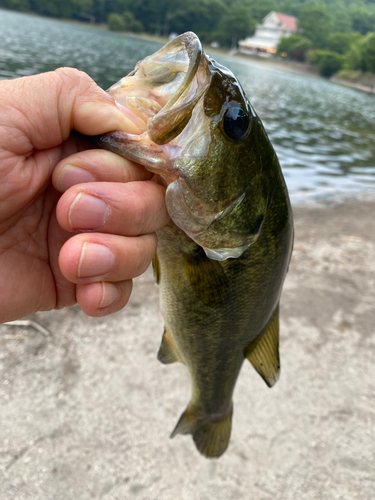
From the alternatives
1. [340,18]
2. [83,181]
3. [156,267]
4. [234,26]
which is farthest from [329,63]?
[83,181]

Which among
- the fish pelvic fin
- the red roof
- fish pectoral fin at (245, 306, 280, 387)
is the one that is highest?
the red roof

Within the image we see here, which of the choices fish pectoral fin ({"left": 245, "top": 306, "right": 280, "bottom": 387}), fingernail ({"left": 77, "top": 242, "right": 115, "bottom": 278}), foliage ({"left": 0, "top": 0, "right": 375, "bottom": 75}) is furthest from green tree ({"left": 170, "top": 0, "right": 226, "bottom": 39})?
fingernail ({"left": 77, "top": 242, "right": 115, "bottom": 278})

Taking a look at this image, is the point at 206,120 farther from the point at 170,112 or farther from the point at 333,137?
the point at 333,137

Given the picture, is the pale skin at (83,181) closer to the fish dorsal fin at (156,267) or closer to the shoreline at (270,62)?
A: the fish dorsal fin at (156,267)

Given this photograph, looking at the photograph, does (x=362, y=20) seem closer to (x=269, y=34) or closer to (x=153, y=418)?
(x=269, y=34)

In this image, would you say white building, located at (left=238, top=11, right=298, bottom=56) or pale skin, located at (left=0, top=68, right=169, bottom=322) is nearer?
pale skin, located at (left=0, top=68, right=169, bottom=322)

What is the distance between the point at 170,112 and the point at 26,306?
99cm

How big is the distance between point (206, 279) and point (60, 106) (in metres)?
0.81

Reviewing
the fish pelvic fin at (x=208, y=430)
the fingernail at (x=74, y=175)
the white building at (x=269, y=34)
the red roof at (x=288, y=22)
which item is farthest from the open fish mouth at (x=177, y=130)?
the red roof at (x=288, y=22)

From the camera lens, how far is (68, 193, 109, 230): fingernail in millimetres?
1087

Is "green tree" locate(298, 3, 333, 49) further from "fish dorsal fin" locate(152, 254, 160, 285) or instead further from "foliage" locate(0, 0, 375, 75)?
"fish dorsal fin" locate(152, 254, 160, 285)

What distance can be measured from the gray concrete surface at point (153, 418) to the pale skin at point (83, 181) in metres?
1.56

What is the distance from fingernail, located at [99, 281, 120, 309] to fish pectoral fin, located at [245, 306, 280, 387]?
81cm

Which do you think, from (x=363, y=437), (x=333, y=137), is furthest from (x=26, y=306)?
(x=333, y=137)
